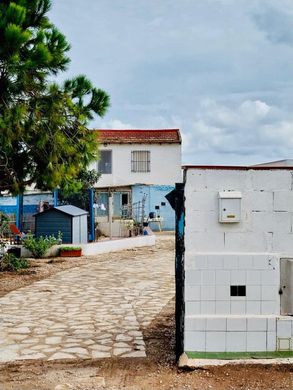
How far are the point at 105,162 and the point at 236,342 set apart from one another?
25.3m

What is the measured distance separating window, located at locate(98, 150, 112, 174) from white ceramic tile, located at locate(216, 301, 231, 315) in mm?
25071

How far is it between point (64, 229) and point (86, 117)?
5261mm

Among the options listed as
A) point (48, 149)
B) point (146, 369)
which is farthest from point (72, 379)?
point (48, 149)

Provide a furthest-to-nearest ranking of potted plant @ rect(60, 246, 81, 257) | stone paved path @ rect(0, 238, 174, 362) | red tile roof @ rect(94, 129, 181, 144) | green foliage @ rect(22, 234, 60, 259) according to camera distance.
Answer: red tile roof @ rect(94, 129, 181, 144) → potted plant @ rect(60, 246, 81, 257) → green foliage @ rect(22, 234, 60, 259) → stone paved path @ rect(0, 238, 174, 362)

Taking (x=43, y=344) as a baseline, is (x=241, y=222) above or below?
above

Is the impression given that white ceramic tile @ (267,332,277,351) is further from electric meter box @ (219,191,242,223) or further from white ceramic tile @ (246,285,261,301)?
electric meter box @ (219,191,242,223)

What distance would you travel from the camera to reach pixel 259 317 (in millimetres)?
5227

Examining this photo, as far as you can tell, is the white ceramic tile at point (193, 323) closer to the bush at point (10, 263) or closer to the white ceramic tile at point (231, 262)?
the white ceramic tile at point (231, 262)

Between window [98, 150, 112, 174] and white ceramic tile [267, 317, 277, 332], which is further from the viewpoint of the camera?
window [98, 150, 112, 174]

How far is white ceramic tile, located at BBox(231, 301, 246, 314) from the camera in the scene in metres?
5.24

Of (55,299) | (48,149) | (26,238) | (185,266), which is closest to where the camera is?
(185,266)

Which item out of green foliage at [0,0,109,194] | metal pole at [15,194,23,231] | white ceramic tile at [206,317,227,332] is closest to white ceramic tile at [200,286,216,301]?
white ceramic tile at [206,317,227,332]

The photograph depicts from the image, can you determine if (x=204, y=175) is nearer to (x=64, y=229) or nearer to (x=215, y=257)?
(x=215, y=257)

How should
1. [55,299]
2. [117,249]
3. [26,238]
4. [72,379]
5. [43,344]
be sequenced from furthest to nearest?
[117,249] < [26,238] < [55,299] < [43,344] < [72,379]
